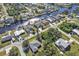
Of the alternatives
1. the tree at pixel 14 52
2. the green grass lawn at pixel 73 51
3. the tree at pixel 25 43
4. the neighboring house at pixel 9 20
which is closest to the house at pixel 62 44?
the green grass lawn at pixel 73 51

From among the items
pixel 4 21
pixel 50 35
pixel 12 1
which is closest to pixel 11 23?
pixel 4 21

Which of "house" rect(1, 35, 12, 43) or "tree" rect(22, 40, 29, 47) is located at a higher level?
"house" rect(1, 35, 12, 43)

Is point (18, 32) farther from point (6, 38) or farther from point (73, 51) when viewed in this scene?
point (73, 51)

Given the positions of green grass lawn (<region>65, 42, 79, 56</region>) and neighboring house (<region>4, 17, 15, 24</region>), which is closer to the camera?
green grass lawn (<region>65, 42, 79, 56</region>)

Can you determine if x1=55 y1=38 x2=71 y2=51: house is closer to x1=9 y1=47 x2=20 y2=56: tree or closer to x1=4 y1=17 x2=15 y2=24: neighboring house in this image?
x1=9 y1=47 x2=20 y2=56: tree

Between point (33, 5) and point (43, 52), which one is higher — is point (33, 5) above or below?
above

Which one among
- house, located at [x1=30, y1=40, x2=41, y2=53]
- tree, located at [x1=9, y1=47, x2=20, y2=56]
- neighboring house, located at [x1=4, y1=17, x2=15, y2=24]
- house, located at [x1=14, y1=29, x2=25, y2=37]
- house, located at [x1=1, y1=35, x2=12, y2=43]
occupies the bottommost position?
tree, located at [x1=9, y1=47, x2=20, y2=56]

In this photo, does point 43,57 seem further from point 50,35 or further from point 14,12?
point 14,12

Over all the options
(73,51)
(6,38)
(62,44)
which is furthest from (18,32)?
(73,51)

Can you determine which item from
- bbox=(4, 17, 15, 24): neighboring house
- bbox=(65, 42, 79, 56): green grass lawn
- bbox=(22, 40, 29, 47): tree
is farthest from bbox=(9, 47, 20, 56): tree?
bbox=(65, 42, 79, 56): green grass lawn
